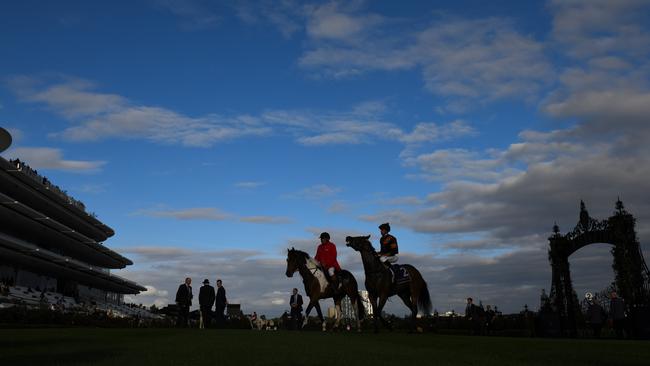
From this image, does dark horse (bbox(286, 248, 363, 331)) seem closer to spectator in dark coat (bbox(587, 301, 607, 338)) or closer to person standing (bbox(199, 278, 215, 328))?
person standing (bbox(199, 278, 215, 328))

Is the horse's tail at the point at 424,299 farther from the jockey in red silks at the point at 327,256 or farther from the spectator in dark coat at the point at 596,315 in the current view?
the spectator in dark coat at the point at 596,315

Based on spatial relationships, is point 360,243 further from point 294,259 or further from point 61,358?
point 61,358

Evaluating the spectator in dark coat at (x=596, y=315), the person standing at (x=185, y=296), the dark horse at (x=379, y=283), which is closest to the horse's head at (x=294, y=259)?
the dark horse at (x=379, y=283)

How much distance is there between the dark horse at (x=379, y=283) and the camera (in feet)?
51.3

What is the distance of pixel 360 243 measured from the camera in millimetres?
15922

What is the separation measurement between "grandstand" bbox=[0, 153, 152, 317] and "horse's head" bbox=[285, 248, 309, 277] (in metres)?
22.4

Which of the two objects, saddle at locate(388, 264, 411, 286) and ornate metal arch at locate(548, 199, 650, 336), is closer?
saddle at locate(388, 264, 411, 286)

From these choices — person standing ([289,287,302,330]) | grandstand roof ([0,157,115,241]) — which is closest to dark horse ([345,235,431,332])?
person standing ([289,287,302,330])

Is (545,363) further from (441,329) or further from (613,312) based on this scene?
(441,329)

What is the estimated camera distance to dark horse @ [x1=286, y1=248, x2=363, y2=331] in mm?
17297

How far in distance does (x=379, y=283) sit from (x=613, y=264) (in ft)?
39.9

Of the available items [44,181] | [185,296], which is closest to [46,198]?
[44,181]

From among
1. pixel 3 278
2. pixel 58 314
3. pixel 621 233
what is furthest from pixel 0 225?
pixel 621 233

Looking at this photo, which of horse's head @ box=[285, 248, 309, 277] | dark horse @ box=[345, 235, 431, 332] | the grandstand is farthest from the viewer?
the grandstand
